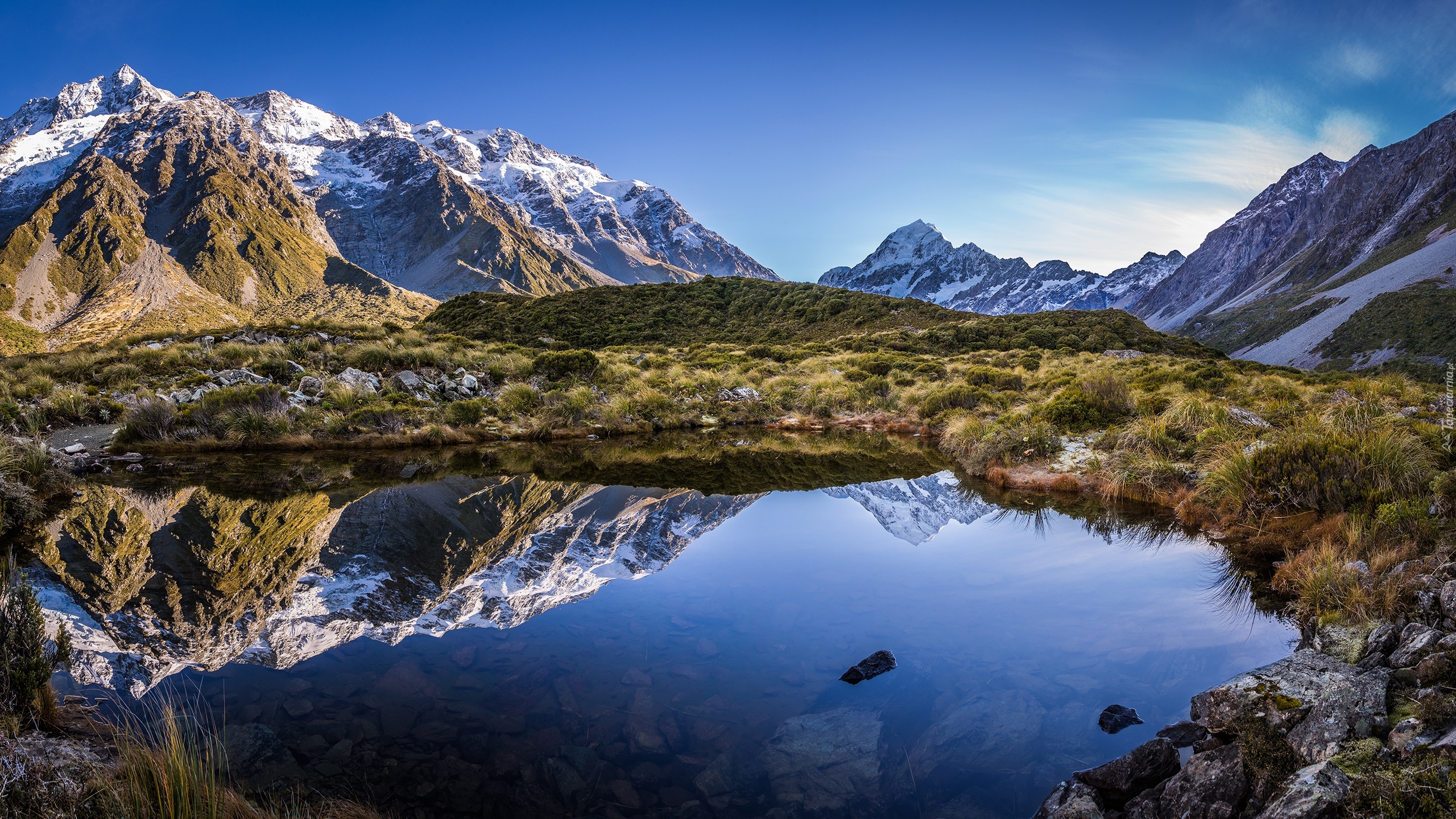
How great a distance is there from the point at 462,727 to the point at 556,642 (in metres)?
1.29

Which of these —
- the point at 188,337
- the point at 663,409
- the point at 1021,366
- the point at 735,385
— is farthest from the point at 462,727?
the point at 188,337

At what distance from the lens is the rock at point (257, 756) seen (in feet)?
12.1

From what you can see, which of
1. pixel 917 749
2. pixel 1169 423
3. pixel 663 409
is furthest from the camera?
pixel 663 409

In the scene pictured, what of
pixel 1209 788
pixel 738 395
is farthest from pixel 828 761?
pixel 738 395

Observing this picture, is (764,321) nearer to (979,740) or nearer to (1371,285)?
(979,740)

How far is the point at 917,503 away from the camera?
10359 millimetres

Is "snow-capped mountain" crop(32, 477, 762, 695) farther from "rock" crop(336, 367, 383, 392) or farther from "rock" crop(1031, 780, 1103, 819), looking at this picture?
"rock" crop(336, 367, 383, 392)

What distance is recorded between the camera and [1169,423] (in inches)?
450

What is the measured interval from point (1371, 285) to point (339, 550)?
15061cm

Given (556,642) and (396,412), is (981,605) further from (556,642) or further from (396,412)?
(396,412)

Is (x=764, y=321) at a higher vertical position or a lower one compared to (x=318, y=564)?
higher

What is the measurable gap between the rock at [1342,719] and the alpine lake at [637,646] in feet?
3.31

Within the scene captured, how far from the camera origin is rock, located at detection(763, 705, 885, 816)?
3.67 meters

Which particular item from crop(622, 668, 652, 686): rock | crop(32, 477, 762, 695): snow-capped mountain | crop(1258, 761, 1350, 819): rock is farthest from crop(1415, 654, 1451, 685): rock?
crop(32, 477, 762, 695): snow-capped mountain
